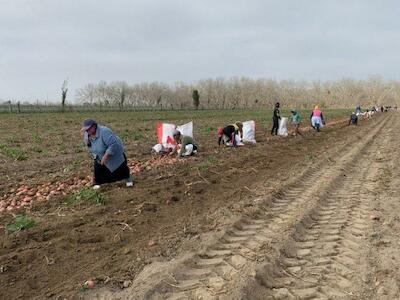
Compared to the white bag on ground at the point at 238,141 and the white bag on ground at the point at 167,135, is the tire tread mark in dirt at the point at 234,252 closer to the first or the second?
the white bag on ground at the point at 167,135

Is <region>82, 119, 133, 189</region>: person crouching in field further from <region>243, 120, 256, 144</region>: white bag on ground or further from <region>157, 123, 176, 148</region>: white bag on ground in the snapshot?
<region>243, 120, 256, 144</region>: white bag on ground

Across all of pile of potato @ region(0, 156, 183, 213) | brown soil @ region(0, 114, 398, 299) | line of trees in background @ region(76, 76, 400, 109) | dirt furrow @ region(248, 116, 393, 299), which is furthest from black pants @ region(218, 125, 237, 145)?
line of trees in background @ region(76, 76, 400, 109)

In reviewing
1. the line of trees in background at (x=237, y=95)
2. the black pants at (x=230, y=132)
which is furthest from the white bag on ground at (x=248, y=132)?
the line of trees in background at (x=237, y=95)

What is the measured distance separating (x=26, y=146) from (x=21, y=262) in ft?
32.3

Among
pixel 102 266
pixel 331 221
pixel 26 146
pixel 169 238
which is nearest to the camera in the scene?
pixel 102 266

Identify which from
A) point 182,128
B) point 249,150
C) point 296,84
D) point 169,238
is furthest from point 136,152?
point 296,84

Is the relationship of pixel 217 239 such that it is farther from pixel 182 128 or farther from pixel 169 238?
pixel 182 128

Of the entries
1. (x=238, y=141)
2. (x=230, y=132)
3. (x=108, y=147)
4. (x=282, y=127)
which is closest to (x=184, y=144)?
(x=230, y=132)

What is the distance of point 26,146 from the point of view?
13648 mm

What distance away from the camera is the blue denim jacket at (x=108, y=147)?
23.9ft

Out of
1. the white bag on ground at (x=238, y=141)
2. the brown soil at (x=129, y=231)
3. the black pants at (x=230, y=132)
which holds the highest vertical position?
the black pants at (x=230, y=132)

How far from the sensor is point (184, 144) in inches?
443

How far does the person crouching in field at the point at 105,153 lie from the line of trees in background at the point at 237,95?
67.7 metres

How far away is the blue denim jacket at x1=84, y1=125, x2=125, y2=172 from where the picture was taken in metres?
7.29
